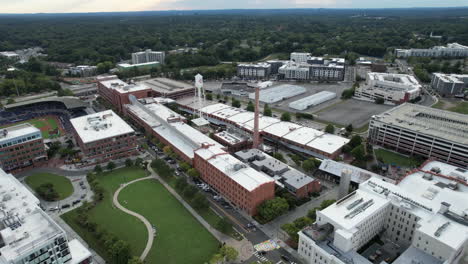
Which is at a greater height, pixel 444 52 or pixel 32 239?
pixel 444 52

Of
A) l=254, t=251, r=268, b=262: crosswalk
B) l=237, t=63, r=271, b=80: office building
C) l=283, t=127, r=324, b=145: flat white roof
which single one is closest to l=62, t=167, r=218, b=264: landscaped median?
l=254, t=251, r=268, b=262: crosswalk

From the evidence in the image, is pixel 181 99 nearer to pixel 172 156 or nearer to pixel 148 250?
pixel 172 156

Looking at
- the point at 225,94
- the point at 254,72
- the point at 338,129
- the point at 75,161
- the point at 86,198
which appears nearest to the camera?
the point at 86,198

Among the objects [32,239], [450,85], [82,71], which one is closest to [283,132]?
[32,239]

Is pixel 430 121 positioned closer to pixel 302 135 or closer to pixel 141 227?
pixel 302 135

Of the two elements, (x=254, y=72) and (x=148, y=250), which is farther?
(x=254, y=72)

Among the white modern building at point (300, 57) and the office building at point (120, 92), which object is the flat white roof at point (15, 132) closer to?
the office building at point (120, 92)

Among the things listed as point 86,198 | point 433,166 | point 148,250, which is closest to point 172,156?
point 86,198

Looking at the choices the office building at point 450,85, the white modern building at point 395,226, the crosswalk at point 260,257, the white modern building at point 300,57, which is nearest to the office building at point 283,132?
the white modern building at point 395,226

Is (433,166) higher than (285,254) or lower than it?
higher
